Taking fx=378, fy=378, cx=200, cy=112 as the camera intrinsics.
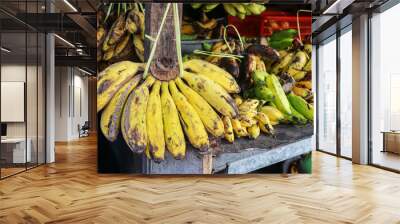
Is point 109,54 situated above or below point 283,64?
above

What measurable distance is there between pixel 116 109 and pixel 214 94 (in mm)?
1546

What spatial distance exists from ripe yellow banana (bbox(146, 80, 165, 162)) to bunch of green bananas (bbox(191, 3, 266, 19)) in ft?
5.21

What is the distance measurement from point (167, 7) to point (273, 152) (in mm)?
2844

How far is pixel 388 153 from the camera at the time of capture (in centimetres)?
706

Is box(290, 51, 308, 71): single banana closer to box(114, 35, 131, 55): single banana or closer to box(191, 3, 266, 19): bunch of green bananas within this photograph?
box(191, 3, 266, 19): bunch of green bananas

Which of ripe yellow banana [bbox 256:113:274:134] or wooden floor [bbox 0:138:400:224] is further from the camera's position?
ripe yellow banana [bbox 256:113:274:134]

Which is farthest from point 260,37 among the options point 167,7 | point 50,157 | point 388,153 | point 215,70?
point 50,157

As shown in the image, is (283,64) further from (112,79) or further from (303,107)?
(112,79)

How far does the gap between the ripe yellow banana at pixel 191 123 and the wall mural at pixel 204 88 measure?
0.02 metres

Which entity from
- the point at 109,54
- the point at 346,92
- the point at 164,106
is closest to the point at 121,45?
the point at 109,54

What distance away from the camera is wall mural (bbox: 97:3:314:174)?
5855 millimetres

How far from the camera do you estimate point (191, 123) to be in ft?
19.1

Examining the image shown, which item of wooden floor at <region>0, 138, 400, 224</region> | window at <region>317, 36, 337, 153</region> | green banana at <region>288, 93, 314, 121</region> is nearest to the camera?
wooden floor at <region>0, 138, 400, 224</region>

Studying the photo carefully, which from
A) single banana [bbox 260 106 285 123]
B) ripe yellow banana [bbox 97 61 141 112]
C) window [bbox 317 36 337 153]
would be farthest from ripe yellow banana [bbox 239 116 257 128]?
window [bbox 317 36 337 153]
